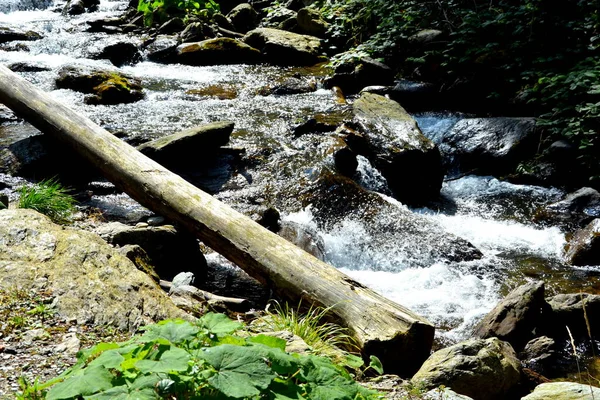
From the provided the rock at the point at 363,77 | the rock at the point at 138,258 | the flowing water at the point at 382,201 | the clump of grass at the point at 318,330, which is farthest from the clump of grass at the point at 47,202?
the rock at the point at 363,77

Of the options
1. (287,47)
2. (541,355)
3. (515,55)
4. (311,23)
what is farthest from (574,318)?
(311,23)

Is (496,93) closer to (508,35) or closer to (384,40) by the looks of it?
(508,35)

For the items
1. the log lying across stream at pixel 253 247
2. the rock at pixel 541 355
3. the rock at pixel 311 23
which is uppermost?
the rock at pixel 311 23

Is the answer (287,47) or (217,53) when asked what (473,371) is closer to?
(287,47)

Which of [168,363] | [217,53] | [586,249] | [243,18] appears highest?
[168,363]

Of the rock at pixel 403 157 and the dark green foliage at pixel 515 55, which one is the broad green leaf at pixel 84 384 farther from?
the dark green foliage at pixel 515 55

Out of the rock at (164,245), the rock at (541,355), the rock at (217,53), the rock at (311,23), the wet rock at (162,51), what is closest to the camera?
the rock at (541,355)

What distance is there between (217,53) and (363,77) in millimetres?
4343

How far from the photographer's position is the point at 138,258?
16.3 ft

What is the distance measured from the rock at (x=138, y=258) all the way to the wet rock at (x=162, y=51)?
1081cm

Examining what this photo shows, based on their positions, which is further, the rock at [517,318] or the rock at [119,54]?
the rock at [119,54]

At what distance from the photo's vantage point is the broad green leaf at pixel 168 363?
6.64ft

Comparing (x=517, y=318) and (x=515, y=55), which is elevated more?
(x=515, y=55)

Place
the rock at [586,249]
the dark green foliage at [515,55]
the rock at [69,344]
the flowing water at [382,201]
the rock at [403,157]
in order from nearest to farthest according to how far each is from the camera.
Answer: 1. the rock at [69,344]
2. the flowing water at [382,201]
3. the rock at [586,249]
4. the rock at [403,157]
5. the dark green foliage at [515,55]
